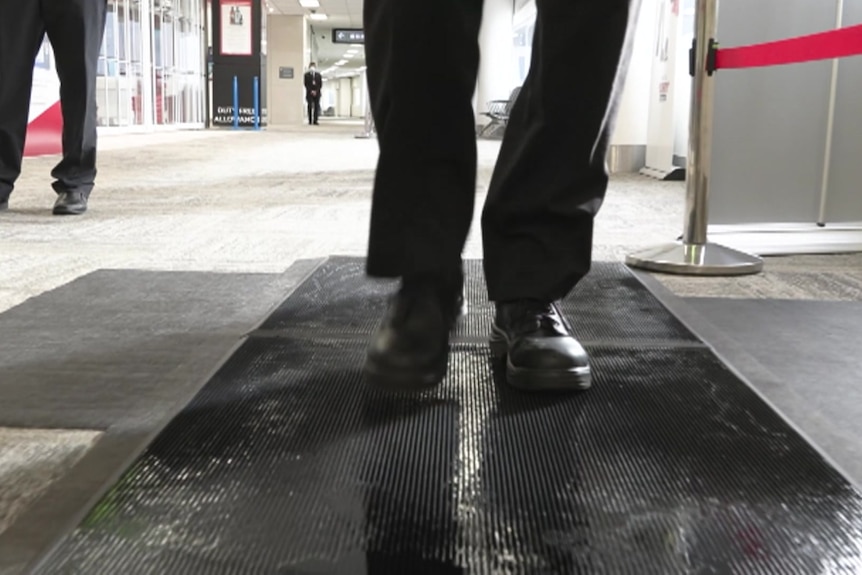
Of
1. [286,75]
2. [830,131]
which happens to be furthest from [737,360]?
[286,75]

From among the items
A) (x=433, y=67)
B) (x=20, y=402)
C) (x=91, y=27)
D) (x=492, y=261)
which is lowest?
(x=20, y=402)

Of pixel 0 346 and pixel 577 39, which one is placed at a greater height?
pixel 577 39

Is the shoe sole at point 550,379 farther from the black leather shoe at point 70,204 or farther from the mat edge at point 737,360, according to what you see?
the black leather shoe at point 70,204

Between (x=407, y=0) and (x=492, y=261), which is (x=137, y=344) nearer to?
(x=492, y=261)

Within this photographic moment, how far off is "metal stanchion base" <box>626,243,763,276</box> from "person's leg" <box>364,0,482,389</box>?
121cm

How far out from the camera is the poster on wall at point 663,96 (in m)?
5.29

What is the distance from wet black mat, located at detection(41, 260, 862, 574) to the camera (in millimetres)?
663

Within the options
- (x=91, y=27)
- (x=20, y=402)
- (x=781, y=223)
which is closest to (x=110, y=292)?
(x=20, y=402)

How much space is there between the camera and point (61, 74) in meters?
2.83

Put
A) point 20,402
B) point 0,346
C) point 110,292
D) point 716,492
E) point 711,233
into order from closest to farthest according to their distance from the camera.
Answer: point 716,492
point 20,402
point 0,346
point 110,292
point 711,233

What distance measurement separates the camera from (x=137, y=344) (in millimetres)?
1343

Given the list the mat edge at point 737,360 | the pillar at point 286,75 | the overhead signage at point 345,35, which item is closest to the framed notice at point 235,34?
the pillar at point 286,75

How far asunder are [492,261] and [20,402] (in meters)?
0.60

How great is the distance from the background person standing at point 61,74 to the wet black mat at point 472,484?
202 centimetres
